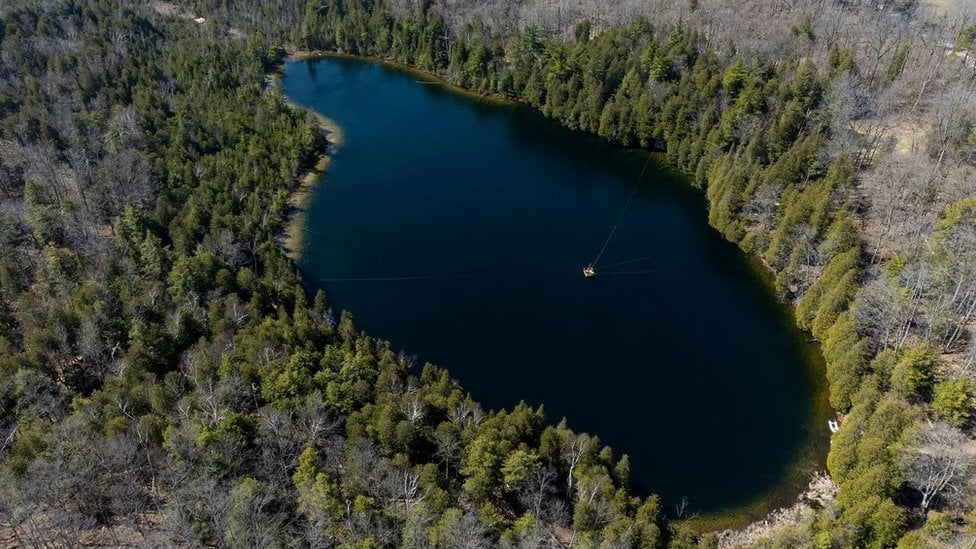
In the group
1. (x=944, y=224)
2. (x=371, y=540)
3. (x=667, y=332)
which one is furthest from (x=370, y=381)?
(x=944, y=224)

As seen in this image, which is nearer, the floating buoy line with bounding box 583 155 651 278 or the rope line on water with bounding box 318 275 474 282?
the rope line on water with bounding box 318 275 474 282

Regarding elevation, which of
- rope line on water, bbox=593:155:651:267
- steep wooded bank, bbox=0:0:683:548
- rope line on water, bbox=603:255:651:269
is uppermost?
rope line on water, bbox=593:155:651:267

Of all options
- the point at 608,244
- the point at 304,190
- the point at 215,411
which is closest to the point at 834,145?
the point at 608,244

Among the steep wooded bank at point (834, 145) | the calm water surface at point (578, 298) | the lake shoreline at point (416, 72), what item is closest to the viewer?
the steep wooded bank at point (834, 145)

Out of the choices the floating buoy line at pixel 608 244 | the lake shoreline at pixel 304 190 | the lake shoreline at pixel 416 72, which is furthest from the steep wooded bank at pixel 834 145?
the lake shoreline at pixel 304 190

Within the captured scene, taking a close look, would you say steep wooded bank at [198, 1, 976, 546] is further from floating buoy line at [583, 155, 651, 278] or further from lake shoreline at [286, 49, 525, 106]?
floating buoy line at [583, 155, 651, 278]

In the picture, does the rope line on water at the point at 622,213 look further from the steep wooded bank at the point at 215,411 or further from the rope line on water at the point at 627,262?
the steep wooded bank at the point at 215,411

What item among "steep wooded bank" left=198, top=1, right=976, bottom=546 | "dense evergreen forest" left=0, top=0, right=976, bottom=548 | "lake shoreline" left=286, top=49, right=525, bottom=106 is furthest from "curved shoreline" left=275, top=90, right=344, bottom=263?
"steep wooded bank" left=198, top=1, right=976, bottom=546
